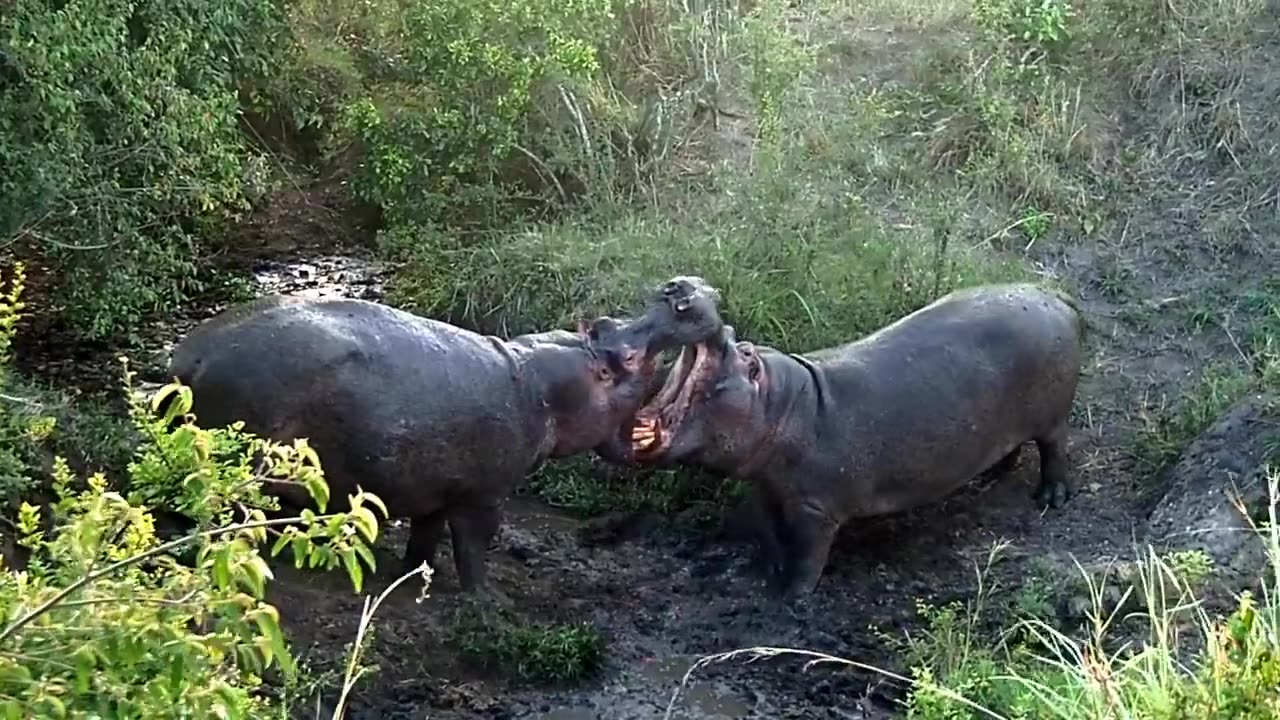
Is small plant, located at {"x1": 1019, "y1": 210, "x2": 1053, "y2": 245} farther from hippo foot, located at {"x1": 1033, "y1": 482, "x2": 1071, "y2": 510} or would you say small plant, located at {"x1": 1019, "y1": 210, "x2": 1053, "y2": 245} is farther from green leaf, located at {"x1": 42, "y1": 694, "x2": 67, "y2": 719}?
green leaf, located at {"x1": 42, "y1": 694, "x2": 67, "y2": 719}

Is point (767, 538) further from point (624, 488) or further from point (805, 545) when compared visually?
point (624, 488)

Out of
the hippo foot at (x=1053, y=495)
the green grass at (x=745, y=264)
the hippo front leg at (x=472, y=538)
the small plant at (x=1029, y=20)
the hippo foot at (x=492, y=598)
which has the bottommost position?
the hippo foot at (x=1053, y=495)

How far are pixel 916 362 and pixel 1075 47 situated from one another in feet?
15.7

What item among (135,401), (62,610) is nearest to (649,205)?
(135,401)

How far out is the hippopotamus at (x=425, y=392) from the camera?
5691 millimetres

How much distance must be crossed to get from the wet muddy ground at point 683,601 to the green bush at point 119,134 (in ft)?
6.47

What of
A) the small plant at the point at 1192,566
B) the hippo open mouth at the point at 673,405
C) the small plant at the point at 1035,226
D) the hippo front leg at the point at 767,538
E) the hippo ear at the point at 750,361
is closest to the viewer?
the small plant at the point at 1192,566

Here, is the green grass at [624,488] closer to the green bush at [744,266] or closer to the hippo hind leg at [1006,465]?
the green bush at [744,266]

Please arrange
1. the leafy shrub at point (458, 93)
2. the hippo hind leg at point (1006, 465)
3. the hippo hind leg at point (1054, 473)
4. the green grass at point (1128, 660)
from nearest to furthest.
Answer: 1. the green grass at point (1128, 660)
2. the hippo hind leg at point (1054, 473)
3. the hippo hind leg at point (1006, 465)
4. the leafy shrub at point (458, 93)

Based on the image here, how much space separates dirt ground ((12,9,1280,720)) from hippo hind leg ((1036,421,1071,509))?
8cm

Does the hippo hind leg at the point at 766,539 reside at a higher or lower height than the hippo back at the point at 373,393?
lower

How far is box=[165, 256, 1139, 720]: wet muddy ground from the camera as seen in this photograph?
569cm

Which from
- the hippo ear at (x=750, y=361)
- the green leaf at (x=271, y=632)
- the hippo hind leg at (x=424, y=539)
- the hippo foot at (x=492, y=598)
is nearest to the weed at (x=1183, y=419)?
the hippo ear at (x=750, y=361)

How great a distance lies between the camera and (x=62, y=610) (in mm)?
2713
